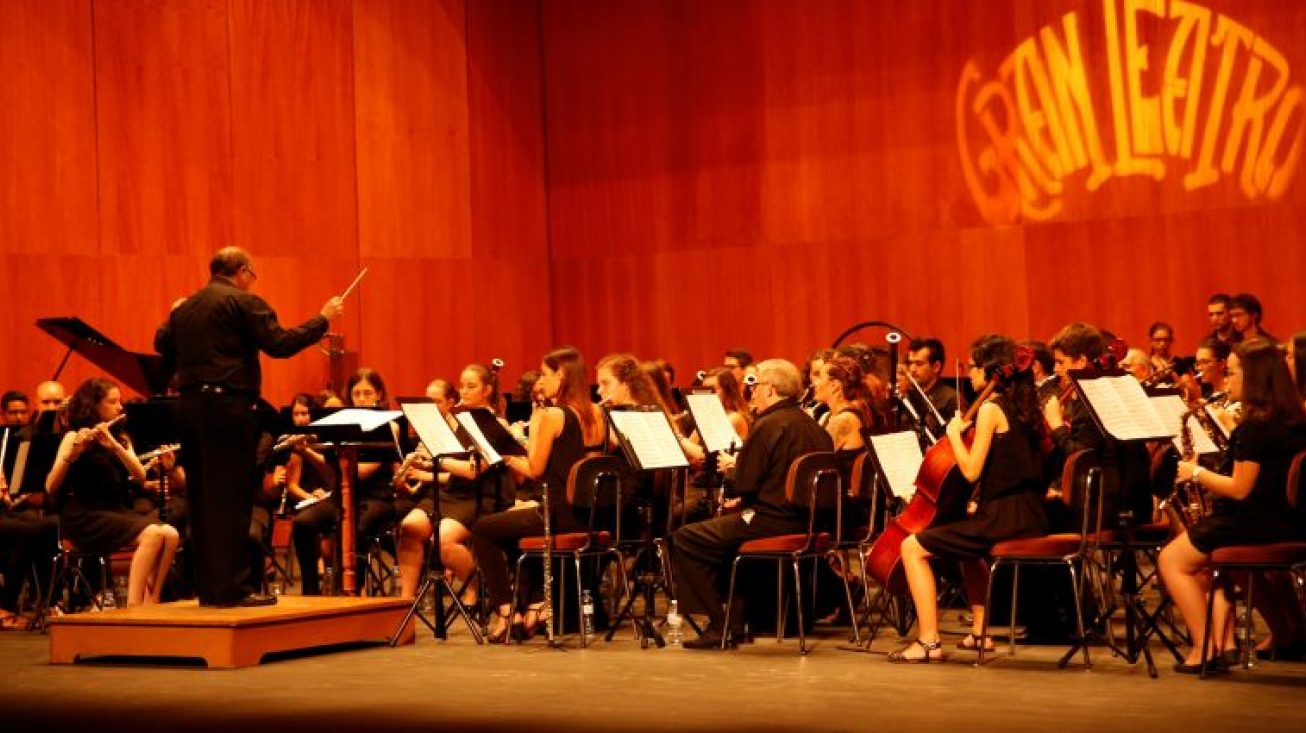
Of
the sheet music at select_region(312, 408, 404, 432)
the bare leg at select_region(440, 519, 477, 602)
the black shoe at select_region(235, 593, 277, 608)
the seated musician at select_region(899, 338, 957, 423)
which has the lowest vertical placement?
the black shoe at select_region(235, 593, 277, 608)

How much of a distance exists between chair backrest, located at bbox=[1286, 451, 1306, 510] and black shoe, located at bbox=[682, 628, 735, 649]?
255 centimetres

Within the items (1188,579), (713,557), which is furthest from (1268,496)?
(713,557)

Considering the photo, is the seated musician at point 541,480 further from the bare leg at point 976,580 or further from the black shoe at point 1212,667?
the black shoe at point 1212,667

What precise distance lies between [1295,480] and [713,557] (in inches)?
102

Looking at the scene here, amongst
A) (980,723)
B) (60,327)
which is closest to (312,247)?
(60,327)

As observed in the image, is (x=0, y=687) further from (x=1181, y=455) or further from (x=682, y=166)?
(x=682, y=166)

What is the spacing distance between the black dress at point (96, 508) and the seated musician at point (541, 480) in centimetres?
195

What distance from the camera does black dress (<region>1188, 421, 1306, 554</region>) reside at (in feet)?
20.8

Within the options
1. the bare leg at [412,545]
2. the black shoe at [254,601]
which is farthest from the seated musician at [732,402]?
the black shoe at [254,601]

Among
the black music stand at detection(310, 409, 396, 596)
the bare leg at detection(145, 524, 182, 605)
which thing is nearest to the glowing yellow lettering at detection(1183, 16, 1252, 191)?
the black music stand at detection(310, 409, 396, 596)

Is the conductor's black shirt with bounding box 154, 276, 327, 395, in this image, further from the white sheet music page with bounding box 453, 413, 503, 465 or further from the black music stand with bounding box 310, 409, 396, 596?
the white sheet music page with bounding box 453, 413, 503, 465

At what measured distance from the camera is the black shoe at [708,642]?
25.4ft

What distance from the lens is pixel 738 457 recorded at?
25.9ft

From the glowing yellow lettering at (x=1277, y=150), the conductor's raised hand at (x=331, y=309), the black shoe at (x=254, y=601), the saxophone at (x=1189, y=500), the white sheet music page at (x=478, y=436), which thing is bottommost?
the black shoe at (x=254, y=601)
